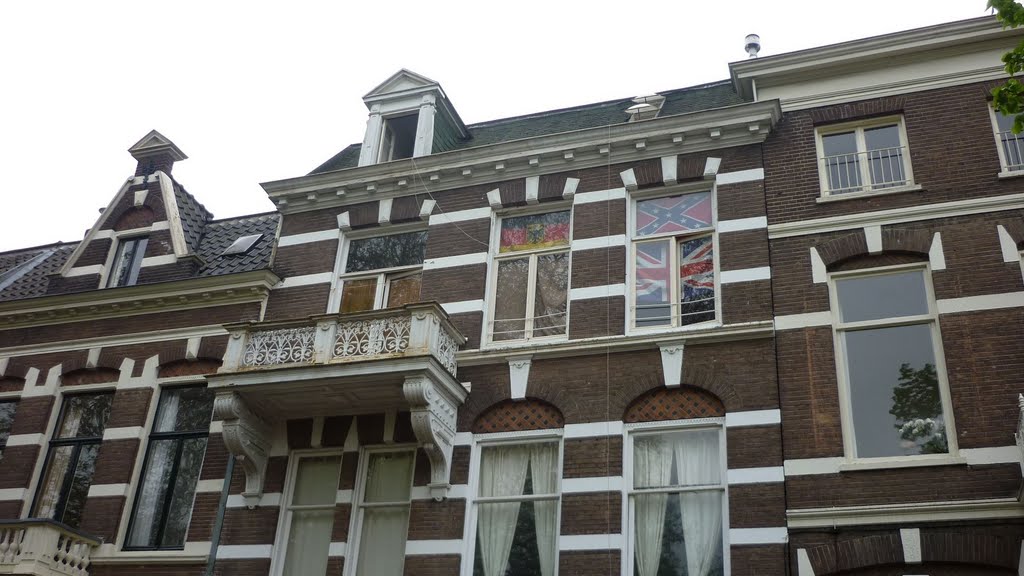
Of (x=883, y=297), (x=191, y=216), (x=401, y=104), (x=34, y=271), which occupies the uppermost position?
(x=401, y=104)

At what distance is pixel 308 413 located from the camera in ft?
53.4

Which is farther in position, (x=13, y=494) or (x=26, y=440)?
(x=26, y=440)

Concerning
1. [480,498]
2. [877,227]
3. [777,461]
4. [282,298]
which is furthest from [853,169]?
[282,298]

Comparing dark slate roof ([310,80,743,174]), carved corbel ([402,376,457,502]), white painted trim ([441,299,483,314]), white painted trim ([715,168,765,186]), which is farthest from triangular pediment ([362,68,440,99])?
carved corbel ([402,376,457,502])

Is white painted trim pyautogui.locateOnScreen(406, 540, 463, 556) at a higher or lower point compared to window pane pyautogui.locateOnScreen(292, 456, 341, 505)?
lower

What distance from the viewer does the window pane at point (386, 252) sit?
58.8 ft

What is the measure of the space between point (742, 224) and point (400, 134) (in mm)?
7974

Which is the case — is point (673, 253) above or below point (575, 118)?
below

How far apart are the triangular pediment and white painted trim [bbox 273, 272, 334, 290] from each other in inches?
169

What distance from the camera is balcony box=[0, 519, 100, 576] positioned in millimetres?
15250

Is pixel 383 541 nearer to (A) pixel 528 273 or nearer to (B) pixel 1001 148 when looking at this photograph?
(A) pixel 528 273

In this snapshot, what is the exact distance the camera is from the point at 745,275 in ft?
49.3

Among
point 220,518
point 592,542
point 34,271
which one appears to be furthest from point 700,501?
point 34,271

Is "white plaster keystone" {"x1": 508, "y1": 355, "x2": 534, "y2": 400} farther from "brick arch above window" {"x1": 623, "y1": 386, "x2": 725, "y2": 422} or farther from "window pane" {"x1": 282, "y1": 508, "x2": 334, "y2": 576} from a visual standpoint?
"window pane" {"x1": 282, "y1": 508, "x2": 334, "y2": 576}
